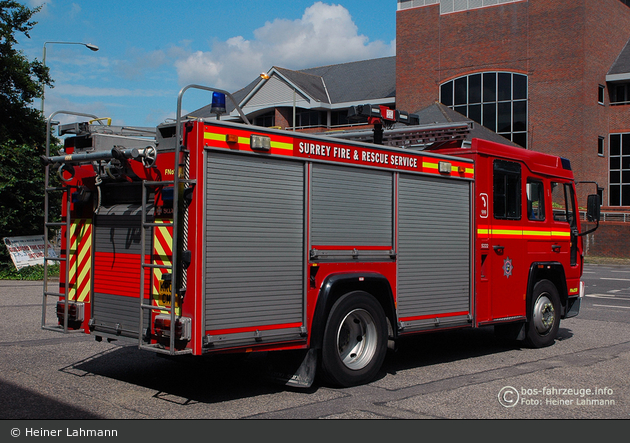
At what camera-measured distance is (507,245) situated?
9.20 m

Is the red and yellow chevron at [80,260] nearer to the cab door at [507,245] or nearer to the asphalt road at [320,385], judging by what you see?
the asphalt road at [320,385]

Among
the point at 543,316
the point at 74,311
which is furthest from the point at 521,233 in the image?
the point at 74,311

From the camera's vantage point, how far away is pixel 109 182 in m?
7.00

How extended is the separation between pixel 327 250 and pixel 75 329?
2902mm

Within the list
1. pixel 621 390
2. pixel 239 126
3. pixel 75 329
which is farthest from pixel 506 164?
pixel 75 329

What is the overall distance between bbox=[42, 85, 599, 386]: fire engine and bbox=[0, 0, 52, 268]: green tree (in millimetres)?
15511

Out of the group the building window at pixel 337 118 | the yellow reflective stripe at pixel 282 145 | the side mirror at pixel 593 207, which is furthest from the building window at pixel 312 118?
the yellow reflective stripe at pixel 282 145

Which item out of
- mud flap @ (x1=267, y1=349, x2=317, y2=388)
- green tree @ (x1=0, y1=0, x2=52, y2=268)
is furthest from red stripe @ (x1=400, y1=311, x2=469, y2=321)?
green tree @ (x1=0, y1=0, x2=52, y2=268)

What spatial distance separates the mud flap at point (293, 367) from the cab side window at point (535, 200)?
4.55 metres

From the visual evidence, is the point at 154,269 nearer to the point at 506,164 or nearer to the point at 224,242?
the point at 224,242

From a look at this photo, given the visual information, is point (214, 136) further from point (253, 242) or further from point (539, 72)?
point (539, 72)

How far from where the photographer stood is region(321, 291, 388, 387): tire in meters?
6.88

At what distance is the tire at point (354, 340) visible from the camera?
688cm

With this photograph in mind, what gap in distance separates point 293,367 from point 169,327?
1.47m
